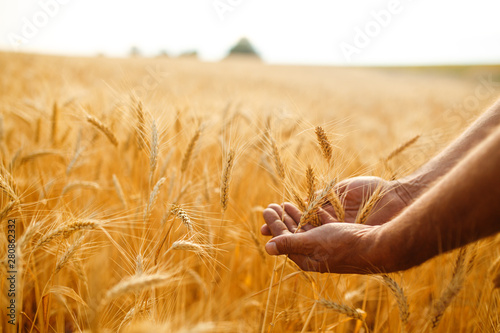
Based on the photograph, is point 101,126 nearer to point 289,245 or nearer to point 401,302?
point 289,245

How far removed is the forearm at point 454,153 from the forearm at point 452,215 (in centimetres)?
59

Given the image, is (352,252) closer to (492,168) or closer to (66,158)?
(492,168)

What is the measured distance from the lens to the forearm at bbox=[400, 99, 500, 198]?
4.13 ft

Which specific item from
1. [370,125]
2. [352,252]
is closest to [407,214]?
[352,252]

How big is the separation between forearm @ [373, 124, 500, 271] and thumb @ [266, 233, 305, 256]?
262 millimetres

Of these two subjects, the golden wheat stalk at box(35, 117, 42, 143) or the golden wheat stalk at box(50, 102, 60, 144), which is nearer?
the golden wheat stalk at box(50, 102, 60, 144)

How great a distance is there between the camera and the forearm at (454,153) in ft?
4.13

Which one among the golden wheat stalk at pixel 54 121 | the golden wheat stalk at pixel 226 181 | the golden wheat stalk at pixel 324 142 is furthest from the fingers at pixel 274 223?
the golden wheat stalk at pixel 54 121

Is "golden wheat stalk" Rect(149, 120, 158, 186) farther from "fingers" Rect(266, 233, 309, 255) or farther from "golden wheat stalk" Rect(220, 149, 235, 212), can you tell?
"fingers" Rect(266, 233, 309, 255)

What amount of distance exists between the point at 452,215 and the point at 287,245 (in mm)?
530

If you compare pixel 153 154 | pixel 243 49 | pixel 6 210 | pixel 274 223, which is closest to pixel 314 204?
pixel 274 223

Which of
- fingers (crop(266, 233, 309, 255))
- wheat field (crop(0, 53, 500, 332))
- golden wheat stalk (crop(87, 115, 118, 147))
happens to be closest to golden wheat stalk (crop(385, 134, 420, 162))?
wheat field (crop(0, 53, 500, 332))

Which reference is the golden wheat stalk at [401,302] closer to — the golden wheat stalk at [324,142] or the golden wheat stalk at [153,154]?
the golden wheat stalk at [324,142]

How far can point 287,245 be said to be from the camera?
1061mm
